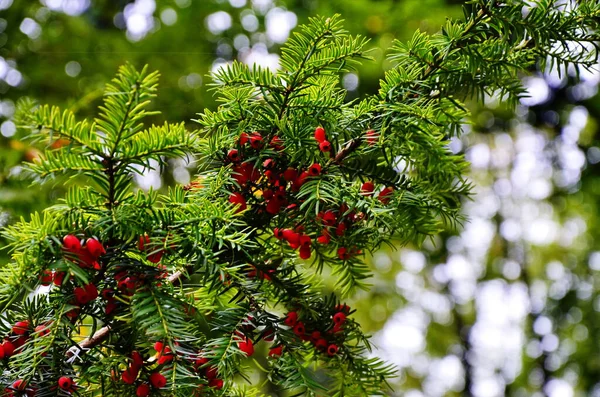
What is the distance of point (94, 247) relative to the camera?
0.55 meters

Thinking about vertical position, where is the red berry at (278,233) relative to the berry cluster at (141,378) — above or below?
above

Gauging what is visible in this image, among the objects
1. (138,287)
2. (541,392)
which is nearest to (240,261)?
(138,287)

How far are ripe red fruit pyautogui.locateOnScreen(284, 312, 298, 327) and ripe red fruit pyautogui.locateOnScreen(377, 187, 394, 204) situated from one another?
17cm

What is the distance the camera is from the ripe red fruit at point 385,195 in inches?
27.1

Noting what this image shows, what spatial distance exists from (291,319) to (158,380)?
18 cm

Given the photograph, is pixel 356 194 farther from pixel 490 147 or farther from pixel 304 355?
pixel 490 147

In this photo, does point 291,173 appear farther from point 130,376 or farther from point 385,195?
point 130,376

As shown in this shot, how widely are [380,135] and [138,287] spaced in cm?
28

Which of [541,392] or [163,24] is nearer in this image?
[163,24]

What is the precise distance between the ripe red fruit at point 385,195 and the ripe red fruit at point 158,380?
296mm

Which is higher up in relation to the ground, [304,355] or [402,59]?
[402,59]

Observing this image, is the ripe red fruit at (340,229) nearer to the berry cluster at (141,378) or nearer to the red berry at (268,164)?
the red berry at (268,164)

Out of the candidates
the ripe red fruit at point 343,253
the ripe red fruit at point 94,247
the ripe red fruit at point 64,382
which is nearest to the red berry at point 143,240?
the ripe red fruit at point 94,247

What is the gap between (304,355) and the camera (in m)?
0.72
